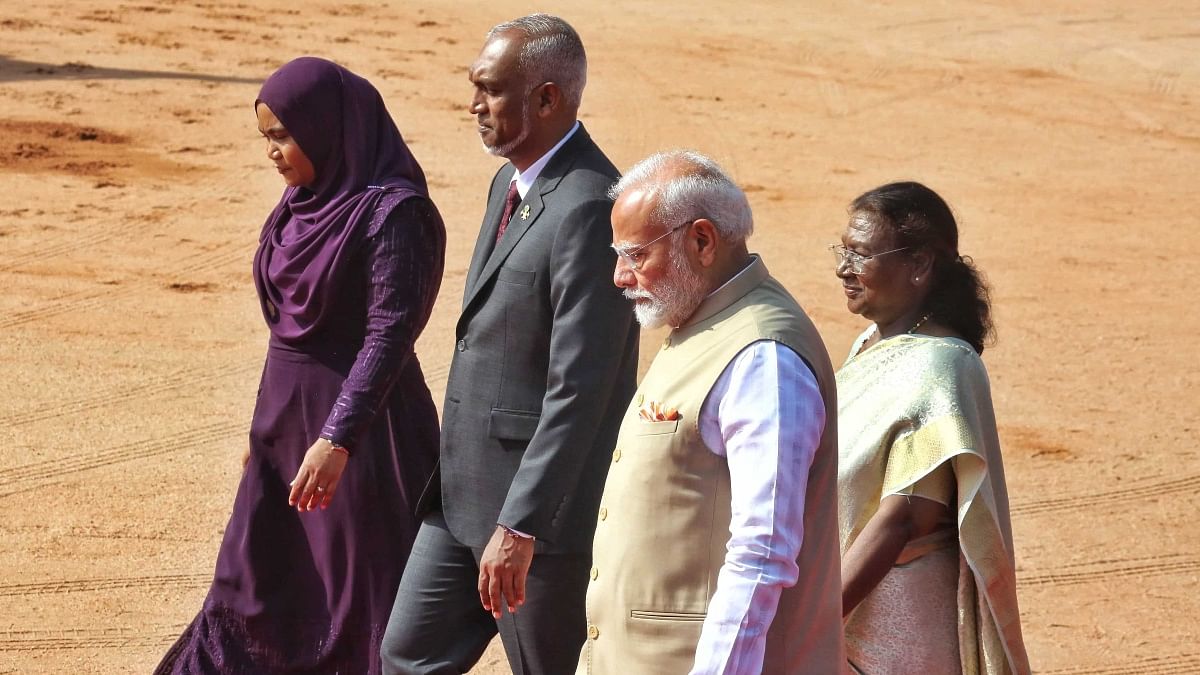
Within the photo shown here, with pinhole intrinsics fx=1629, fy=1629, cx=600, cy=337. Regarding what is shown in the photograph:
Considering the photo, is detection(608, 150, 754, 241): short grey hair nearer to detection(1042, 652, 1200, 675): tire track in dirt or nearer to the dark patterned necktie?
the dark patterned necktie

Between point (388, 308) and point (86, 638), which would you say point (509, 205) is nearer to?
point (388, 308)

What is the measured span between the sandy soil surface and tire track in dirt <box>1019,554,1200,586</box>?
0.01 meters

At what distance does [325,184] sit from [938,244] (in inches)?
65.2

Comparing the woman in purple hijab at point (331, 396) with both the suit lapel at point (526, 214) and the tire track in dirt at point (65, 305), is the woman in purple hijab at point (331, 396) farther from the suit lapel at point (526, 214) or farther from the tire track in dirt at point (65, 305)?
the tire track in dirt at point (65, 305)

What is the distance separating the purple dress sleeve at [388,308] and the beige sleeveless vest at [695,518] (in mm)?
1254

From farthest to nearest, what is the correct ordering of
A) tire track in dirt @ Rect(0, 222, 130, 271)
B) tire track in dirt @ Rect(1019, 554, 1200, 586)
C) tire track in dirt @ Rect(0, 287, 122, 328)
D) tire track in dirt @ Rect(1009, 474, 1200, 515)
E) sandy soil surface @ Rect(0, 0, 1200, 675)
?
tire track in dirt @ Rect(0, 222, 130, 271) → tire track in dirt @ Rect(0, 287, 122, 328) → tire track in dirt @ Rect(1009, 474, 1200, 515) → tire track in dirt @ Rect(1019, 554, 1200, 586) → sandy soil surface @ Rect(0, 0, 1200, 675)

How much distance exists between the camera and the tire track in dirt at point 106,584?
582cm

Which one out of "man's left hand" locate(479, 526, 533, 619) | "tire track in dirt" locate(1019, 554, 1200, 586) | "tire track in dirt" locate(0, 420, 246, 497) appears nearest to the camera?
"man's left hand" locate(479, 526, 533, 619)

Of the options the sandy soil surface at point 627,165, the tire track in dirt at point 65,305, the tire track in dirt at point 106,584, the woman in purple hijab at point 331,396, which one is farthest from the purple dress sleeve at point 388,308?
the tire track in dirt at point 65,305

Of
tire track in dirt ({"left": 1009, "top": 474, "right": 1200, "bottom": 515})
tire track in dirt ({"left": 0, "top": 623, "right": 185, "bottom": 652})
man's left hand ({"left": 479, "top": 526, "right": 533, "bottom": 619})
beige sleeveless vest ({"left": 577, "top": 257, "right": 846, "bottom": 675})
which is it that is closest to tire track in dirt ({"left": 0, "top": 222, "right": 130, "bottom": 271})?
tire track in dirt ({"left": 0, "top": 623, "right": 185, "bottom": 652})

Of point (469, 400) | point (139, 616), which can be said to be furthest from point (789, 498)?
point (139, 616)

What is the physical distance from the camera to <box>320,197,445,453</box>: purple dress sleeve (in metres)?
4.12

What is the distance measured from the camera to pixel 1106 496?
737 centimetres

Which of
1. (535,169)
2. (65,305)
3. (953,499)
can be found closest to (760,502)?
(953,499)
